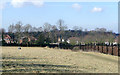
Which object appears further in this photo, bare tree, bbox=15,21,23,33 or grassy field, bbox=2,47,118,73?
bare tree, bbox=15,21,23,33

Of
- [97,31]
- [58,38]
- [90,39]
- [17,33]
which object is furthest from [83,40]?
[17,33]

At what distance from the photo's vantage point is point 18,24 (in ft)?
385

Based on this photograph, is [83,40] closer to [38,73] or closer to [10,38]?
[10,38]

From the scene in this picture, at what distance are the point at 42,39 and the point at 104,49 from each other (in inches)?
1731

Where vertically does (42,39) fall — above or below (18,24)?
below

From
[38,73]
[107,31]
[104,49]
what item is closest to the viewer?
[38,73]

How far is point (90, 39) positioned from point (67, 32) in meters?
29.9

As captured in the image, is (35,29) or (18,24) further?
(35,29)

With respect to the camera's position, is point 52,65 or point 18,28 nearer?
point 52,65

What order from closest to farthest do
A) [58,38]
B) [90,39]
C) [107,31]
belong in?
1. [90,39]
2. [107,31]
3. [58,38]

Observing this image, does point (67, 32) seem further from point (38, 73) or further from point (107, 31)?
point (38, 73)

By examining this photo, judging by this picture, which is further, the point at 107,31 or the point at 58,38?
the point at 58,38

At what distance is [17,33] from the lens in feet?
375

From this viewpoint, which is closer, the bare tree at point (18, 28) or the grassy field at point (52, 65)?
the grassy field at point (52, 65)
